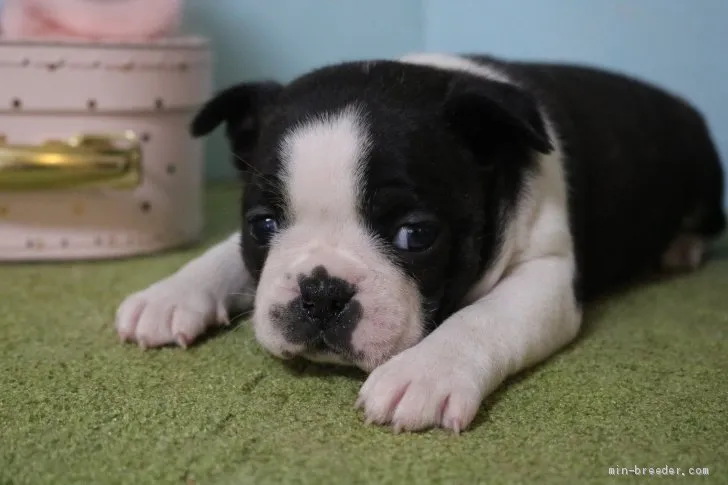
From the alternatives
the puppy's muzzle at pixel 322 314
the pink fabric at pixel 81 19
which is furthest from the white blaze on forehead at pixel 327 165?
the pink fabric at pixel 81 19

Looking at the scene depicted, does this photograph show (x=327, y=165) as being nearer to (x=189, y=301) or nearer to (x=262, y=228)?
(x=262, y=228)

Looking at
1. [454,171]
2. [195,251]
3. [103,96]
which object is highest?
[454,171]

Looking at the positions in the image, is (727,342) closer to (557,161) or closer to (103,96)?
(557,161)

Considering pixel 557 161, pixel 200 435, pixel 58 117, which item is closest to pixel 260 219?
A: pixel 200 435

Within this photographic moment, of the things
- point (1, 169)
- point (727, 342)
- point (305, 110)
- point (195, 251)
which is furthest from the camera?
point (195, 251)

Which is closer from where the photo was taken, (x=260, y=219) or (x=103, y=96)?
(x=260, y=219)

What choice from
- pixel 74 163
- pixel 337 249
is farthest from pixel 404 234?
pixel 74 163

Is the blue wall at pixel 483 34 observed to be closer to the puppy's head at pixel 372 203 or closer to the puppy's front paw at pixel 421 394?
the puppy's head at pixel 372 203

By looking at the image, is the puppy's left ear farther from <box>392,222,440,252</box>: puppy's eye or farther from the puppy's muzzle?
the puppy's muzzle
